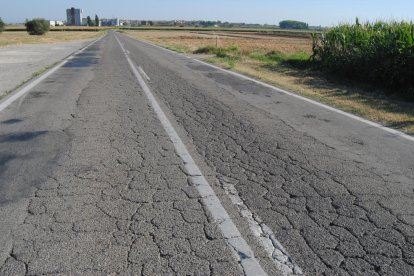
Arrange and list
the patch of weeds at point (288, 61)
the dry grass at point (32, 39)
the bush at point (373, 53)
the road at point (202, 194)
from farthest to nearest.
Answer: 1. the dry grass at point (32, 39)
2. the patch of weeds at point (288, 61)
3. the bush at point (373, 53)
4. the road at point (202, 194)

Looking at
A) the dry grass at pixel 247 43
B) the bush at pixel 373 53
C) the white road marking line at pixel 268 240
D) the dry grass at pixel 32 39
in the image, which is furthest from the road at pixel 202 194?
the dry grass at pixel 32 39

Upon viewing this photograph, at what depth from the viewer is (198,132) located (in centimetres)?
668

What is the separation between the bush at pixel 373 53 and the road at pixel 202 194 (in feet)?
16.2

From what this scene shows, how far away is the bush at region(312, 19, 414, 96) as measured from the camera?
38.6ft

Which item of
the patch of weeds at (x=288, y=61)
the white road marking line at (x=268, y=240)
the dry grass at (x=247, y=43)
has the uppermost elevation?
the dry grass at (x=247, y=43)

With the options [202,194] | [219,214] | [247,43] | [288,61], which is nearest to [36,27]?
[247,43]

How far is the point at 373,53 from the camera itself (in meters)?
13.3

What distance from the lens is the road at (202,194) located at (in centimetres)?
297

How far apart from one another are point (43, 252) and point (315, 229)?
2.25m

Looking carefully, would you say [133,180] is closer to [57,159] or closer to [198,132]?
[57,159]

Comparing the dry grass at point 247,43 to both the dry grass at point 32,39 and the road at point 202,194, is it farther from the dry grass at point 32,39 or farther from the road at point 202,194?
the road at point 202,194

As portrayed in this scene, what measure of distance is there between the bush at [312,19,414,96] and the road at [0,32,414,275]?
4.93m

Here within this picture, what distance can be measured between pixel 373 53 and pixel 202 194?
1137 cm

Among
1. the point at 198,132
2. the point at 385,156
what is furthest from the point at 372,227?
the point at 198,132
